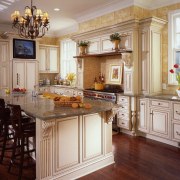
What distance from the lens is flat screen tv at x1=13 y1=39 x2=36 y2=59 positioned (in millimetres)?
6880

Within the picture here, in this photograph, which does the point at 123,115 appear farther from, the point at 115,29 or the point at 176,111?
the point at 115,29

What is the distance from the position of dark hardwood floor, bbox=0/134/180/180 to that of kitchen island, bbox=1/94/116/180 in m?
0.20

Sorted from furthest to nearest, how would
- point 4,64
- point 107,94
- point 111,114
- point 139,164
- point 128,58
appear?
point 4,64 < point 107,94 < point 128,58 < point 139,164 < point 111,114

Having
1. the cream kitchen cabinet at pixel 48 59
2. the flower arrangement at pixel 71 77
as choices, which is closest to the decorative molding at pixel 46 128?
the flower arrangement at pixel 71 77

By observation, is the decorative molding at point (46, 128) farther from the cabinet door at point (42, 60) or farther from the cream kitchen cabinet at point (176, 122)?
the cabinet door at point (42, 60)

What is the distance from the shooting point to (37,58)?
291 inches

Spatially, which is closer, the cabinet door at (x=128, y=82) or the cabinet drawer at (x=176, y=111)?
the cabinet drawer at (x=176, y=111)

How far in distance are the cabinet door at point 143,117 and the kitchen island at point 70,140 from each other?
1530 mm

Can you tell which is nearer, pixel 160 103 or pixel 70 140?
pixel 70 140

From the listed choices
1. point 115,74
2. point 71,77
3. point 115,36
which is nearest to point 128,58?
point 115,36

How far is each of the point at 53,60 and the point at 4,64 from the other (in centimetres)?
202

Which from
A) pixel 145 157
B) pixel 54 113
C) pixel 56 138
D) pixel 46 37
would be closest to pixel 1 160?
pixel 56 138

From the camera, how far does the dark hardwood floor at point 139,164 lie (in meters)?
2.79

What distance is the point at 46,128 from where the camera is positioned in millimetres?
2410
